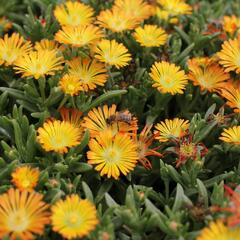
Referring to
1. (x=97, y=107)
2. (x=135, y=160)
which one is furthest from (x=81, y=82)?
(x=135, y=160)

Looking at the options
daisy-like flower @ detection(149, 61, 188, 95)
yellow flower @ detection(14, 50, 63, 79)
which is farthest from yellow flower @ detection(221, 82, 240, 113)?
yellow flower @ detection(14, 50, 63, 79)

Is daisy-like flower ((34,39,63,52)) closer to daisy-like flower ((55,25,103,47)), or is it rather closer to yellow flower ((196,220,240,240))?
daisy-like flower ((55,25,103,47))

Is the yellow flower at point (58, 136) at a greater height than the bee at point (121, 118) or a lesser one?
lesser

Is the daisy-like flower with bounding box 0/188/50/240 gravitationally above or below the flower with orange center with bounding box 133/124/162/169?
below

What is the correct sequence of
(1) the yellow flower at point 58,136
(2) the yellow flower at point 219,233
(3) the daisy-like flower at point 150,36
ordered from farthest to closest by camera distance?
1. (3) the daisy-like flower at point 150,36
2. (1) the yellow flower at point 58,136
3. (2) the yellow flower at point 219,233

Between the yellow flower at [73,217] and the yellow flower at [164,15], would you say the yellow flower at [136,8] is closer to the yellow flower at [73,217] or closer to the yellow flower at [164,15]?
the yellow flower at [164,15]

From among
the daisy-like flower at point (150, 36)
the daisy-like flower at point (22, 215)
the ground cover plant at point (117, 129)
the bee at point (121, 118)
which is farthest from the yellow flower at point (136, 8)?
the daisy-like flower at point (22, 215)
